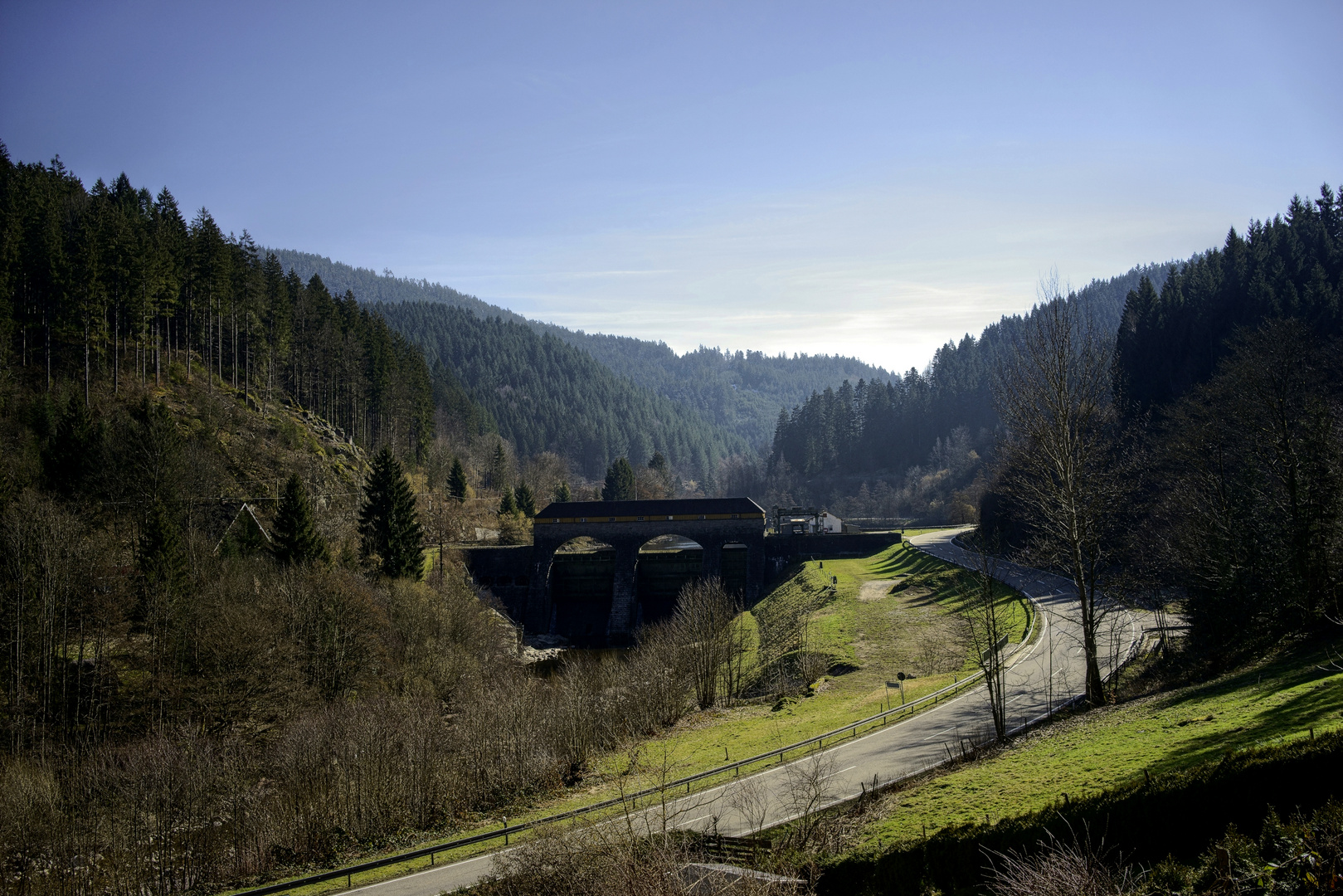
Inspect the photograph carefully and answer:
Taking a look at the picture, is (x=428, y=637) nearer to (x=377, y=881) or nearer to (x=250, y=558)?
(x=250, y=558)

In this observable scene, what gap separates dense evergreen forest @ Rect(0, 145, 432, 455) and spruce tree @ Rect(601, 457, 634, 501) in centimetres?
2572

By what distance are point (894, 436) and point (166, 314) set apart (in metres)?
121

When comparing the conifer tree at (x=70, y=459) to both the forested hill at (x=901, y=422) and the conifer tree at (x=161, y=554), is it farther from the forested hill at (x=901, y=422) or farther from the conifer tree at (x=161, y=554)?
the forested hill at (x=901, y=422)

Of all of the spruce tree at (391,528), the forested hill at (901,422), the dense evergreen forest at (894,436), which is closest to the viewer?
the spruce tree at (391,528)

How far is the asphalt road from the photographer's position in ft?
52.2

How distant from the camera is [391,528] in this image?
44781 mm

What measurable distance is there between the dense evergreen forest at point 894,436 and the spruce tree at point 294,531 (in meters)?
95.5

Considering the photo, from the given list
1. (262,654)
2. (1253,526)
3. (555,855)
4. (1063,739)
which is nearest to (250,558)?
(262,654)

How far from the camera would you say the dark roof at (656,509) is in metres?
63.7

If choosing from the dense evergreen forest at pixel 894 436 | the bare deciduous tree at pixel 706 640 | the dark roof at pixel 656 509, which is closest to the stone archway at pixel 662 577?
the dark roof at pixel 656 509

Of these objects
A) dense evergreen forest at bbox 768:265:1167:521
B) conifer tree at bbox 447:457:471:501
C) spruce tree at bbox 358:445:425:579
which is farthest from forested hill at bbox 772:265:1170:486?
spruce tree at bbox 358:445:425:579

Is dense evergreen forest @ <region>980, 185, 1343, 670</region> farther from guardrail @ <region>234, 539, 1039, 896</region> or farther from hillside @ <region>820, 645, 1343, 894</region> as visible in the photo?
guardrail @ <region>234, 539, 1039, 896</region>

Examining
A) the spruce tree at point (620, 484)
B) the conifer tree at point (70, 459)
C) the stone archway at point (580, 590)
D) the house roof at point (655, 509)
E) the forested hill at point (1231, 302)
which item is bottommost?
the stone archway at point (580, 590)

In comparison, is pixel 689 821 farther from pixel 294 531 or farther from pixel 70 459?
pixel 70 459
